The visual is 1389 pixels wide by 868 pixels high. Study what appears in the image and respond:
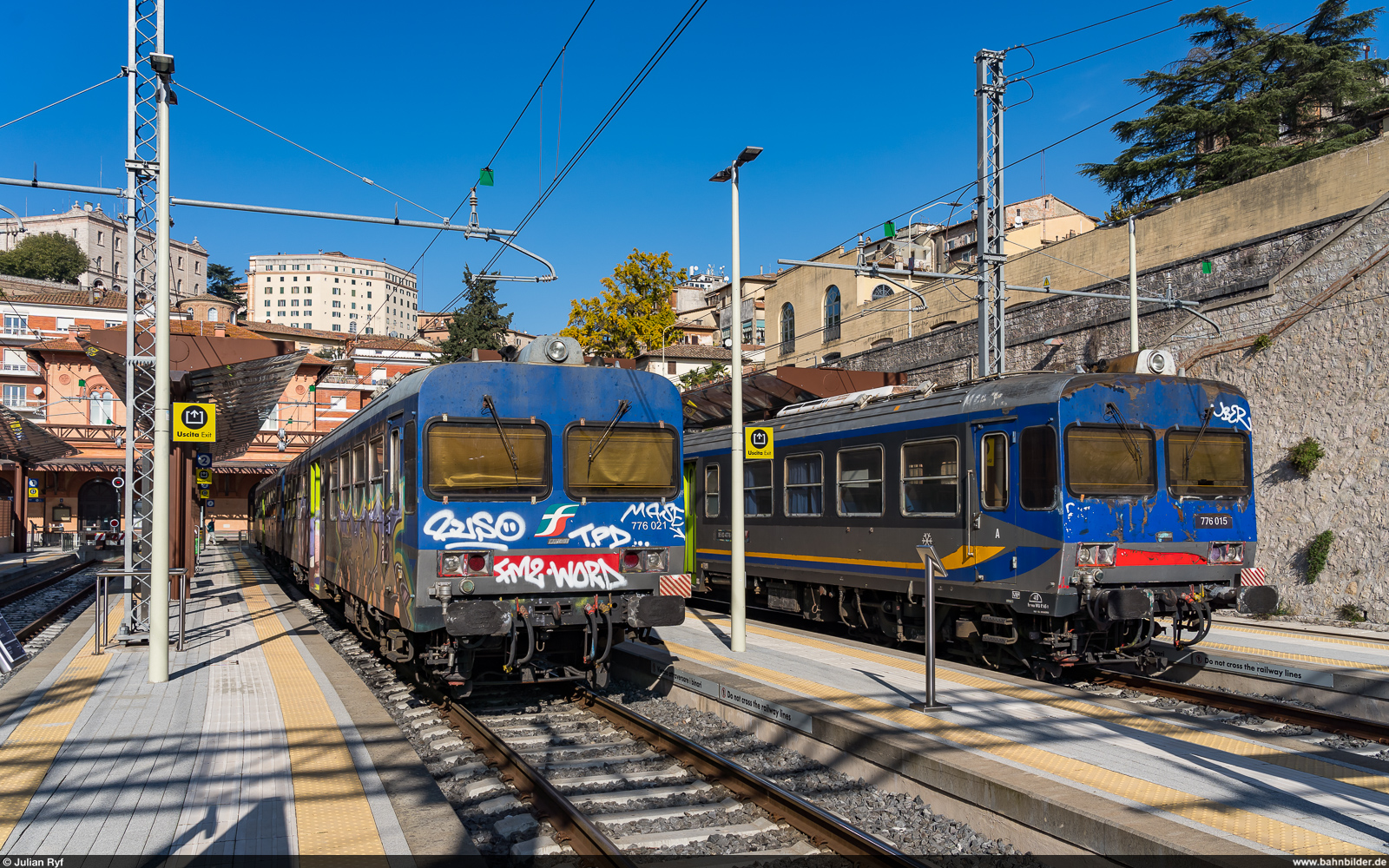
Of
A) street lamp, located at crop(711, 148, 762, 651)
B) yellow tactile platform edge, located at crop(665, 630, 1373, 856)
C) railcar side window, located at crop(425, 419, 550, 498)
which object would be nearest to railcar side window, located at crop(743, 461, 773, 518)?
street lamp, located at crop(711, 148, 762, 651)

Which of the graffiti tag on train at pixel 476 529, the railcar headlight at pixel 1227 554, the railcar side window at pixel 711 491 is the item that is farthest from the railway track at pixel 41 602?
the railcar headlight at pixel 1227 554

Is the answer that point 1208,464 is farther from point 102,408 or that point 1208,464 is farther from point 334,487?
point 102,408

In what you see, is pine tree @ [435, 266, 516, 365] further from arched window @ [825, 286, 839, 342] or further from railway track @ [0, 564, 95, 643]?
railway track @ [0, 564, 95, 643]

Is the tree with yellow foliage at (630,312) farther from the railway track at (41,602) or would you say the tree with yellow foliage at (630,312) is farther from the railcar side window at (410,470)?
the railcar side window at (410,470)

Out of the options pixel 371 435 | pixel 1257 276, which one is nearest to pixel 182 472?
pixel 371 435

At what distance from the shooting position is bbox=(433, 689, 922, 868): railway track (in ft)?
19.4

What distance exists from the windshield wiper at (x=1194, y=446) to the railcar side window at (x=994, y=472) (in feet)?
6.40

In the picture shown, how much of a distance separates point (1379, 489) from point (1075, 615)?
33.6 feet

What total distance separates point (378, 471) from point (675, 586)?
10.9ft

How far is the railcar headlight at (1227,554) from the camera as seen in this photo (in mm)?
11227

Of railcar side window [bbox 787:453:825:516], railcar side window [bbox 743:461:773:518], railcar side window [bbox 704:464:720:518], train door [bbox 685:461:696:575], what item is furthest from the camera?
train door [bbox 685:461:696:575]

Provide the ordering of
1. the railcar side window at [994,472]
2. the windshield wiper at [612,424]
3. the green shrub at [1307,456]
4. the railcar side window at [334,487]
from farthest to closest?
the green shrub at [1307,456] < the railcar side window at [334,487] < the railcar side window at [994,472] < the windshield wiper at [612,424]

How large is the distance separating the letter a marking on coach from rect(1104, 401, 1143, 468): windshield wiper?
5635 mm

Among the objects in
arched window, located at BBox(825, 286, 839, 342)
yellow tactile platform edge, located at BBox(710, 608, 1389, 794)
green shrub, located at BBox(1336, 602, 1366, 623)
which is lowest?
green shrub, located at BBox(1336, 602, 1366, 623)
